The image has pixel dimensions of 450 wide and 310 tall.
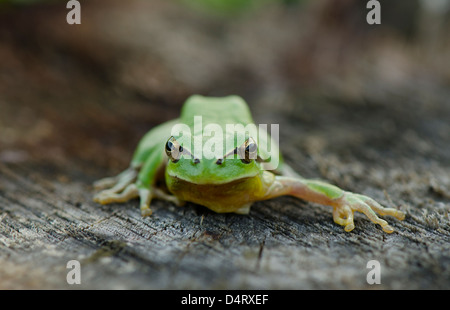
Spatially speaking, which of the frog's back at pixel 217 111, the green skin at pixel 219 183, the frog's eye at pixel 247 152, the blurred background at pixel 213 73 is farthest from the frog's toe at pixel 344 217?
the blurred background at pixel 213 73

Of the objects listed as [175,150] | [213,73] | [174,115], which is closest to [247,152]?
[175,150]

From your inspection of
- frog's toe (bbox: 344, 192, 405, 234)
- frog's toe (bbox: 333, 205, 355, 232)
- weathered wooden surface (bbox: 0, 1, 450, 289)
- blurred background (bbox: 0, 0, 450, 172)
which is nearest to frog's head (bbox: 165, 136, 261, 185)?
weathered wooden surface (bbox: 0, 1, 450, 289)

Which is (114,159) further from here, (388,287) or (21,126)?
(388,287)

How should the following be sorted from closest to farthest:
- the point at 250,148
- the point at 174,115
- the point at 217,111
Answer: the point at 250,148 → the point at 217,111 → the point at 174,115

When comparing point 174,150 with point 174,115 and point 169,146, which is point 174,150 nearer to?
point 169,146

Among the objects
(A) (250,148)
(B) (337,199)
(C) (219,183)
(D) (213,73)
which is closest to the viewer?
(C) (219,183)

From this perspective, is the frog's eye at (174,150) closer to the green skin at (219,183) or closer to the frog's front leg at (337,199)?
the green skin at (219,183)

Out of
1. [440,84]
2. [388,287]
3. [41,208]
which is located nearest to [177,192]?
[41,208]
